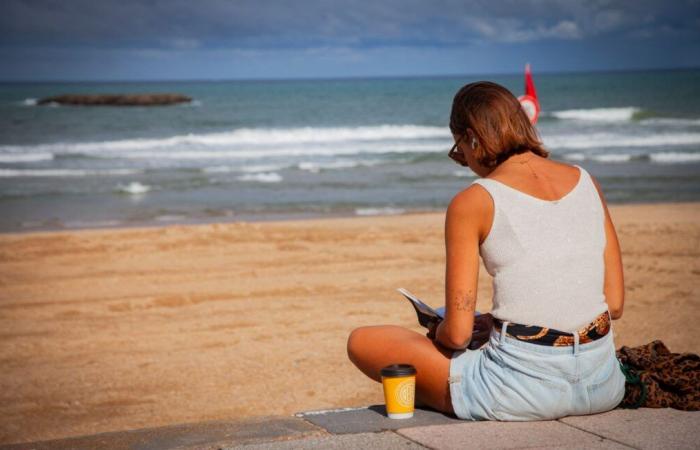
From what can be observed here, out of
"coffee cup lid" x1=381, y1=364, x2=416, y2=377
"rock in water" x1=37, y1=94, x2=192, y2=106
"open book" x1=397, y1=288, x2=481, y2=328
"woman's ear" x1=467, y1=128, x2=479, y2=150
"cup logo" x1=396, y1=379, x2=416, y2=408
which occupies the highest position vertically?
"rock in water" x1=37, y1=94, x2=192, y2=106

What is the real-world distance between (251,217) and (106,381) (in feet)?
22.8

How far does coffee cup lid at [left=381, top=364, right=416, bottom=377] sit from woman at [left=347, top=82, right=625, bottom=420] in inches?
5.7

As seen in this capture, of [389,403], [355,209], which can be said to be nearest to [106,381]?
[389,403]

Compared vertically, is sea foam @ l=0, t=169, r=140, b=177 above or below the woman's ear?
below

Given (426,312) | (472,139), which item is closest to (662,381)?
(426,312)

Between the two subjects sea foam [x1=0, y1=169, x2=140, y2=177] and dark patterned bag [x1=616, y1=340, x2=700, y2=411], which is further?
sea foam [x1=0, y1=169, x2=140, y2=177]

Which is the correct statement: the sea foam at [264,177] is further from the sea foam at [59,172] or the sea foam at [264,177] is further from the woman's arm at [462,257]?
the woman's arm at [462,257]

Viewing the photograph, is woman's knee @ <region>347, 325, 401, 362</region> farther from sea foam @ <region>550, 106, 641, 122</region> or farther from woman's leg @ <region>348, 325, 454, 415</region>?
sea foam @ <region>550, 106, 641, 122</region>

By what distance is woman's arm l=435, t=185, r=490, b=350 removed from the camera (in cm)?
270

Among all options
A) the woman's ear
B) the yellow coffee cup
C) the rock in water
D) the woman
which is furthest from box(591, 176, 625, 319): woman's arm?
the rock in water

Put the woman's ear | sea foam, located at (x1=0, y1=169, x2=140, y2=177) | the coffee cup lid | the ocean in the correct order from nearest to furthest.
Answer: the woman's ear < the coffee cup lid < the ocean < sea foam, located at (x1=0, y1=169, x2=140, y2=177)

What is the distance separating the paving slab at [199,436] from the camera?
2.85m

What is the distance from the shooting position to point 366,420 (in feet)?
9.99

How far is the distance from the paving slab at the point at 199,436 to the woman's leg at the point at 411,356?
35cm
